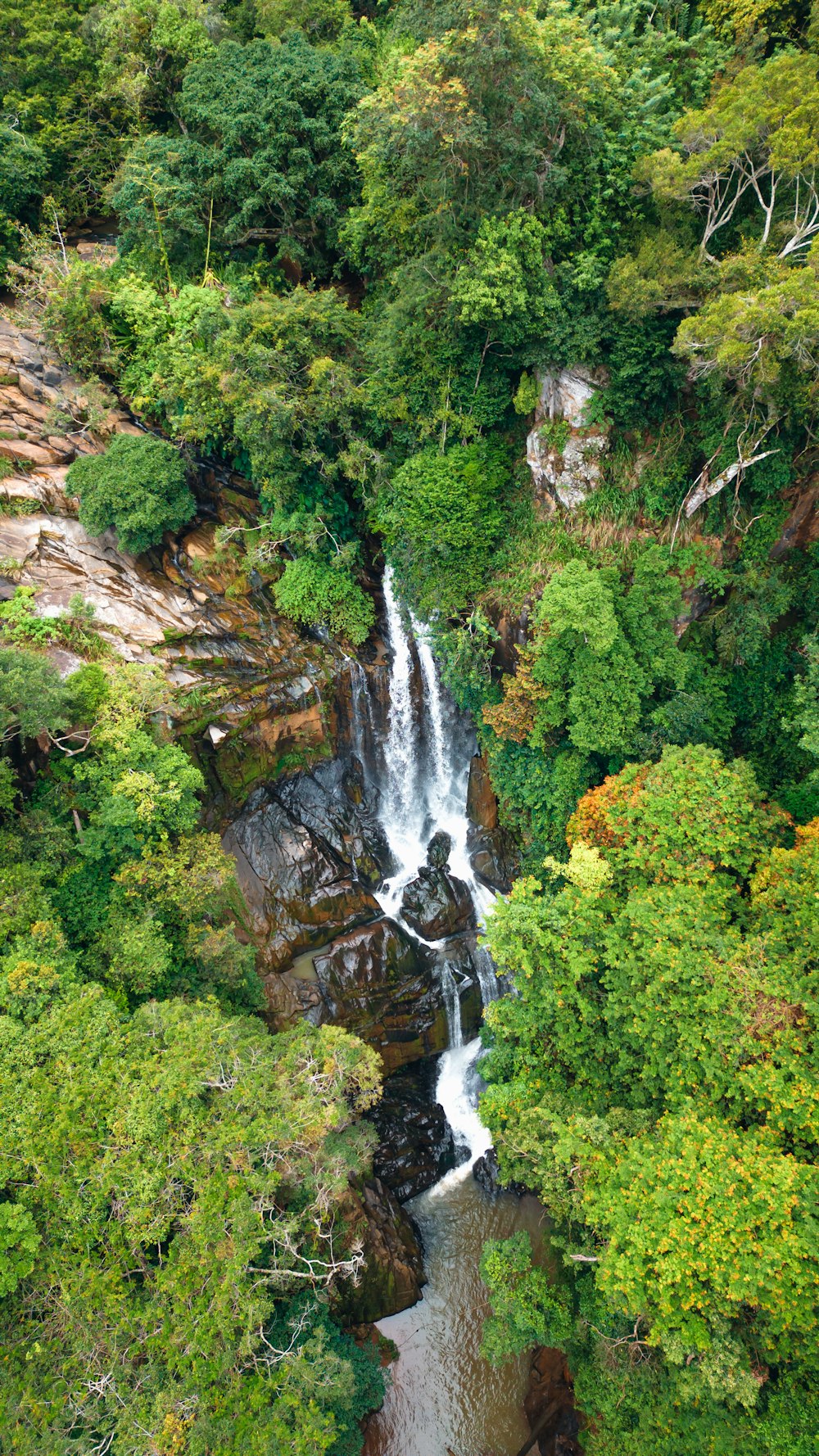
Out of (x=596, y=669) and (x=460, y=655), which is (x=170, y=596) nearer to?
(x=460, y=655)

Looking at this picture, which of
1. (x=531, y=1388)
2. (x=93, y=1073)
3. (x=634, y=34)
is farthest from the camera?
(x=634, y=34)

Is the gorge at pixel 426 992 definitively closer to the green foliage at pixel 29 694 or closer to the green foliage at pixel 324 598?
the green foliage at pixel 324 598

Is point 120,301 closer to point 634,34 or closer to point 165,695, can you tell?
point 165,695

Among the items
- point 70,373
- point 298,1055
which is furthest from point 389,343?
point 298,1055

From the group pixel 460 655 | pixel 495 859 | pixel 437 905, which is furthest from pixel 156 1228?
pixel 460 655

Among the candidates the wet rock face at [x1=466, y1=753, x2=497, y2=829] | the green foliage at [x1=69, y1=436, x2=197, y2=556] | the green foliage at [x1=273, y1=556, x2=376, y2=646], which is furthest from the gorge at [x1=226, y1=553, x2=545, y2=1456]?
the green foliage at [x1=69, y1=436, x2=197, y2=556]

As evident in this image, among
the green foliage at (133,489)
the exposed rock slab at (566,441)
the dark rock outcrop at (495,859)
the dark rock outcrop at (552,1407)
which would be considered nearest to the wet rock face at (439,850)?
the dark rock outcrop at (495,859)
